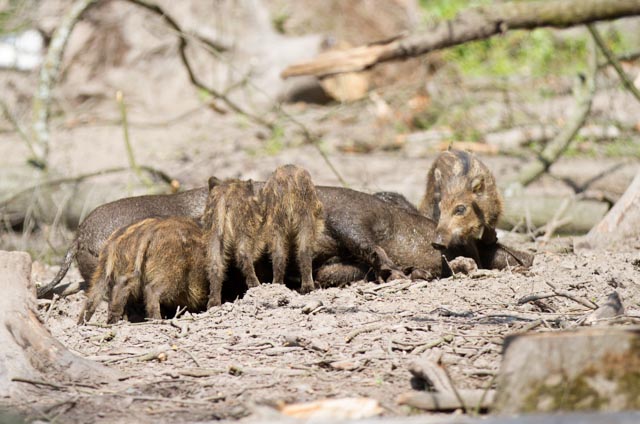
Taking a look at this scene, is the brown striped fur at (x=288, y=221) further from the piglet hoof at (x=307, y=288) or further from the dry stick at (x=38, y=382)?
the dry stick at (x=38, y=382)

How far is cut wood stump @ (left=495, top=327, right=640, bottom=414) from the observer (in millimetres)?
3613

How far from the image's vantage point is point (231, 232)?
21.4 feet

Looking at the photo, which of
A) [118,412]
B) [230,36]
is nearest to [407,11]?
[230,36]

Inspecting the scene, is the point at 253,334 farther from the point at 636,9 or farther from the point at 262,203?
the point at 636,9

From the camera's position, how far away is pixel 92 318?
658 cm

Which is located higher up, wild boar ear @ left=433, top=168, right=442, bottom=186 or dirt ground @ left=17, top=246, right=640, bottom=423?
wild boar ear @ left=433, top=168, right=442, bottom=186

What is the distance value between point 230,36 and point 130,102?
6.66ft

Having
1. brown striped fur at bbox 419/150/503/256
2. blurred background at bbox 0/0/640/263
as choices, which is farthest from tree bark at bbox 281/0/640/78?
brown striped fur at bbox 419/150/503/256

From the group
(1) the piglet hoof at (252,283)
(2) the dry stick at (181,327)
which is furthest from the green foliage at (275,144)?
(2) the dry stick at (181,327)

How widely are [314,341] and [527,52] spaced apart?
12735mm

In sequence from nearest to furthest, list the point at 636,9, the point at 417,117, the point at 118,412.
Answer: the point at 118,412, the point at 636,9, the point at 417,117

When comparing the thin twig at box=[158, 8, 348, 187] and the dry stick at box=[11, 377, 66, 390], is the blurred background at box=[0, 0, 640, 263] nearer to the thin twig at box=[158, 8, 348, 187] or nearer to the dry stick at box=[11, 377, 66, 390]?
the thin twig at box=[158, 8, 348, 187]

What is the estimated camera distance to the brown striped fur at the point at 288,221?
6.68 metres

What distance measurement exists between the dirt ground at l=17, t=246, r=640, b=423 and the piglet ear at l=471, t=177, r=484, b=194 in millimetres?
921
